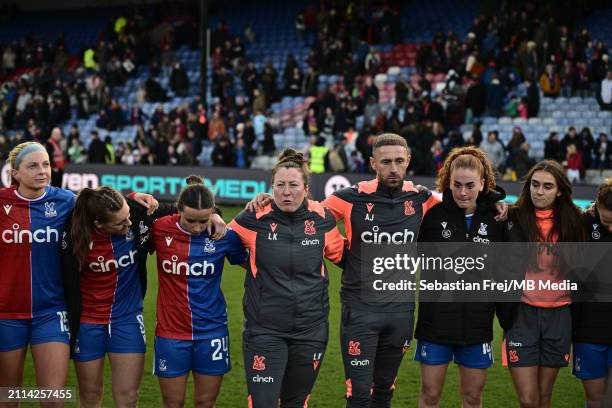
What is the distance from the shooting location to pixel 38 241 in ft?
18.9

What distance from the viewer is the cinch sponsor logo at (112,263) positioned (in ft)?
19.0

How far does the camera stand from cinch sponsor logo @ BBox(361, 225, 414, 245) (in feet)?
19.5

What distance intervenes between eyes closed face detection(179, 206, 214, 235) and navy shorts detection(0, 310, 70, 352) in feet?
3.34

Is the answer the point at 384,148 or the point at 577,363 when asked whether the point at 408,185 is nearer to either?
the point at 384,148

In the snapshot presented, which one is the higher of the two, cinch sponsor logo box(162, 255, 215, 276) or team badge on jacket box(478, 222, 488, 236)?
team badge on jacket box(478, 222, 488, 236)

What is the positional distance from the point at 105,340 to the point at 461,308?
7.75ft

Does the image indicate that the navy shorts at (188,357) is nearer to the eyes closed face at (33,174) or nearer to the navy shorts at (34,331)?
the navy shorts at (34,331)

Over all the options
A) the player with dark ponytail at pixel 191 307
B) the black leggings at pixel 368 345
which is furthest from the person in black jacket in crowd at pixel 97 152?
the black leggings at pixel 368 345

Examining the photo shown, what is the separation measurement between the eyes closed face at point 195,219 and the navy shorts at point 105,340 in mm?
753

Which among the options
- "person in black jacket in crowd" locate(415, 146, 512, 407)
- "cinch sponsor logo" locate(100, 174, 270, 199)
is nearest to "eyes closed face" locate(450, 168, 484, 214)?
"person in black jacket in crowd" locate(415, 146, 512, 407)

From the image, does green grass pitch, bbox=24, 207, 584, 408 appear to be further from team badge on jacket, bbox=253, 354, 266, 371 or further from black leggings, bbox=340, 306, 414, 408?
team badge on jacket, bbox=253, 354, 266, 371

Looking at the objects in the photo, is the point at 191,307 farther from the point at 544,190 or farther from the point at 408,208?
the point at 544,190

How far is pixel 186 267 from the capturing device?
5.72 meters

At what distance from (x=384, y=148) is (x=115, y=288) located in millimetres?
2023
